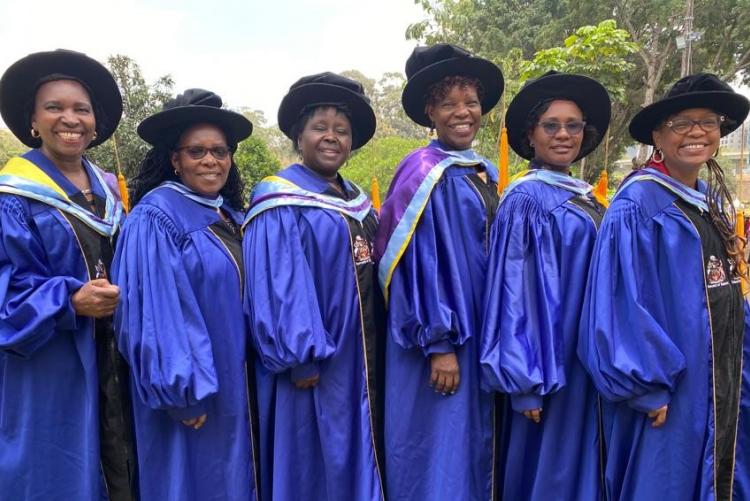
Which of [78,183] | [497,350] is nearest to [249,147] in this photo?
[78,183]

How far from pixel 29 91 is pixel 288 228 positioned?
1446 millimetres

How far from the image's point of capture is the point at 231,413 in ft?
9.02

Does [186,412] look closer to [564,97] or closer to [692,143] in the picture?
[564,97]

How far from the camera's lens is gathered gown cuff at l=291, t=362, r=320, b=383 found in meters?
2.68

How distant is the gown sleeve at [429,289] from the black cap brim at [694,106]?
3.48 ft

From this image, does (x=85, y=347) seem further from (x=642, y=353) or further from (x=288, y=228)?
(x=642, y=353)

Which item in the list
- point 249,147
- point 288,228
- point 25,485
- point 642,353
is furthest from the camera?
point 249,147

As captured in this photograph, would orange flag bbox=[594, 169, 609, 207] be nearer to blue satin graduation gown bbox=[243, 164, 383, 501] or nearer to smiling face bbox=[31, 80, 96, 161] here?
blue satin graduation gown bbox=[243, 164, 383, 501]

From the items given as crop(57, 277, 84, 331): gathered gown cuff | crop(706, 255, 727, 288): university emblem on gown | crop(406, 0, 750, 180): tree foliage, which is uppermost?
crop(406, 0, 750, 180): tree foliage

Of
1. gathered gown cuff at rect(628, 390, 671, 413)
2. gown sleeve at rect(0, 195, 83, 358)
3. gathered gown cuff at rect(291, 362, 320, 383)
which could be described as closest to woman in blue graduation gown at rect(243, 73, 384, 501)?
gathered gown cuff at rect(291, 362, 320, 383)

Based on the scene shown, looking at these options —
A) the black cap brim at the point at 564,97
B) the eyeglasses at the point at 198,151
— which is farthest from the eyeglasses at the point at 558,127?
the eyeglasses at the point at 198,151

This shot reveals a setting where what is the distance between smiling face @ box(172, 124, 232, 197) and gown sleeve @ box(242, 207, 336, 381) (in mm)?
369

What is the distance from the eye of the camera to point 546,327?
8.59 feet

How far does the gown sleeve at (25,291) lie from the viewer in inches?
93.1
